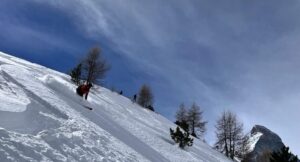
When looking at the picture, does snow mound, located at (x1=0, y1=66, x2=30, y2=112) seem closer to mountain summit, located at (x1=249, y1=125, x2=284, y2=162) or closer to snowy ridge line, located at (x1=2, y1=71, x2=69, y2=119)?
snowy ridge line, located at (x1=2, y1=71, x2=69, y2=119)

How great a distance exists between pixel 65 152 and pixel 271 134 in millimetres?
110506

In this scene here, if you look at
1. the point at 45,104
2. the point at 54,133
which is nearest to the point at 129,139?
the point at 45,104

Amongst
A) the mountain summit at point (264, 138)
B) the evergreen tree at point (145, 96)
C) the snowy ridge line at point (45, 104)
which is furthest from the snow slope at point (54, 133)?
the mountain summit at point (264, 138)

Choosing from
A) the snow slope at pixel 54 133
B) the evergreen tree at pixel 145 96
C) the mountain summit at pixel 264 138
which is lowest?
the snow slope at pixel 54 133

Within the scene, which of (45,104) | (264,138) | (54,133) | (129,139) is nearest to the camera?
(54,133)

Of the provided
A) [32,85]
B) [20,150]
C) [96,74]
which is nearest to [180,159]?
[32,85]

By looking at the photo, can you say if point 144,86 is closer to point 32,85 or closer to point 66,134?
point 32,85

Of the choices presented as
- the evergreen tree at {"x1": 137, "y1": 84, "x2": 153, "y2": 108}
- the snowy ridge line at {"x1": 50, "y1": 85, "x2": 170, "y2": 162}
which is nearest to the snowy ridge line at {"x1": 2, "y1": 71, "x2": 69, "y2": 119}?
the snowy ridge line at {"x1": 50, "y1": 85, "x2": 170, "y2": 162}

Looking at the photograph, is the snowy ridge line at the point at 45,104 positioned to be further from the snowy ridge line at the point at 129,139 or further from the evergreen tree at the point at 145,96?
the evergreen tree at the point at 145,96

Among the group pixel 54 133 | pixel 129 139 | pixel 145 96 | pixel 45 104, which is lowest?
pixel 54 133

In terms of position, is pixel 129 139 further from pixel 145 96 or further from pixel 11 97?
pixel 145 96

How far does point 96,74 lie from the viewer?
45.5 meters

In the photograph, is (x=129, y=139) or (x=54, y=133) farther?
(x=129, y=139)

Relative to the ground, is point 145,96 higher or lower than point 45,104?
higher
